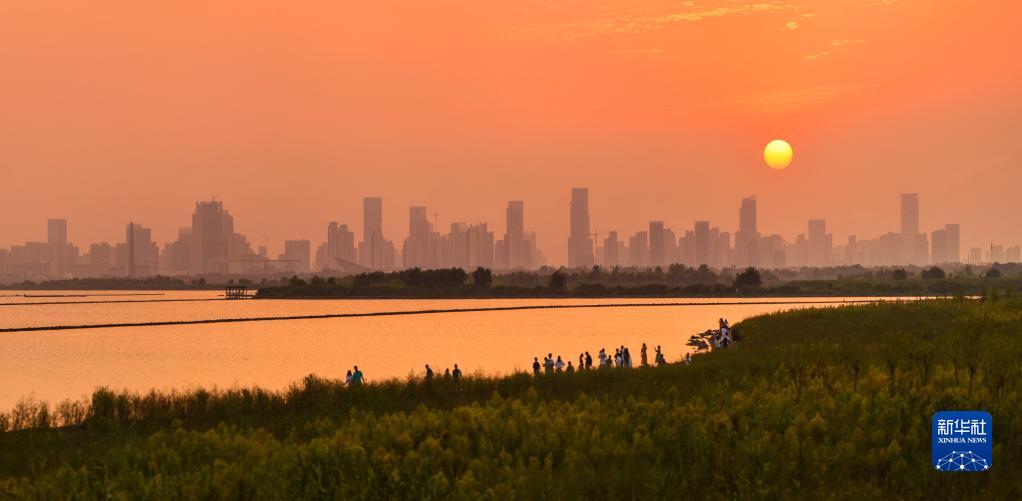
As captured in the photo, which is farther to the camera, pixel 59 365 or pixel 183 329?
pixel 183 329

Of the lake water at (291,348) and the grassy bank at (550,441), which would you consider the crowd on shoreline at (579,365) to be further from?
the lake water at (291,348)

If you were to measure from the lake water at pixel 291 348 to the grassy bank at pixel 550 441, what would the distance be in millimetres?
20885

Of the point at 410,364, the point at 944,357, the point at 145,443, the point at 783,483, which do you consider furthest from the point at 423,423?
the point at 410,364

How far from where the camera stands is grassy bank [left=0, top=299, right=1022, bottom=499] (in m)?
18.0

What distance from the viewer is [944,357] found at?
34094 mm

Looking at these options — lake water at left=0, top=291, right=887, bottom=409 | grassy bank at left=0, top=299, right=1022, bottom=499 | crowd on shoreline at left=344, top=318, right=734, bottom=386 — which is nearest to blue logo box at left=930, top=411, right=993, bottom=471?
grassy bank at left=0, top=299, right=1022, bottom=499

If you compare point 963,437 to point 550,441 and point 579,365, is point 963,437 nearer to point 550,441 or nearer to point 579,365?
point 550,441

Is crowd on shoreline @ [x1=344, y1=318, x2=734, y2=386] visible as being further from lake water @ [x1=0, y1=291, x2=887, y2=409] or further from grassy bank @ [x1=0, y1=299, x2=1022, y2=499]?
lake water @ [x1=0, y1=291, x2=887, y2=409]

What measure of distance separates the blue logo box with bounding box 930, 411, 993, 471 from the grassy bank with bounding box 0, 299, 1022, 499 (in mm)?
2439

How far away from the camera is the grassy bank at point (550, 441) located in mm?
17953

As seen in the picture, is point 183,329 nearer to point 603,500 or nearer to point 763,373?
point 763,373

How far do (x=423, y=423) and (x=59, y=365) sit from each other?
7661cm

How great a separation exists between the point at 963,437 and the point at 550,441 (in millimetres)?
8691

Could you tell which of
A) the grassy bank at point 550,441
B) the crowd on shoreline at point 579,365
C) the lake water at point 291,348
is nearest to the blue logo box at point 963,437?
the grassy bank at point 550,441
